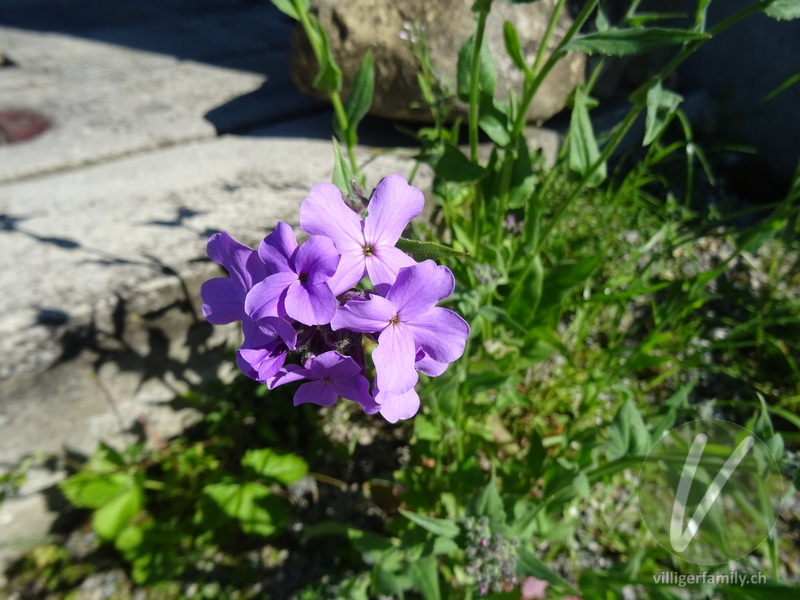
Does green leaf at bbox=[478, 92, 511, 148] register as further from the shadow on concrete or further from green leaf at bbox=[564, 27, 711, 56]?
the shadow on concrete

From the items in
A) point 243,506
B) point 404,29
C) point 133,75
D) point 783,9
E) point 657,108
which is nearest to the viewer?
point 783,9

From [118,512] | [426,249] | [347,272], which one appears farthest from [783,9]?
[118,512]

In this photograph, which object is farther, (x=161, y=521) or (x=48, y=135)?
(x=48, y=135)

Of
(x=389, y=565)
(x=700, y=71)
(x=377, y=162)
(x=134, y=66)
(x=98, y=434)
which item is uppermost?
(x=700, y=71)

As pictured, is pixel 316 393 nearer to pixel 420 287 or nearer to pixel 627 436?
pixel 420 287

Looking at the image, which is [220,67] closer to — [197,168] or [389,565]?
[197,168]

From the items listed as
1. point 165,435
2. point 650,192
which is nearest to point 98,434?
point 165,435
